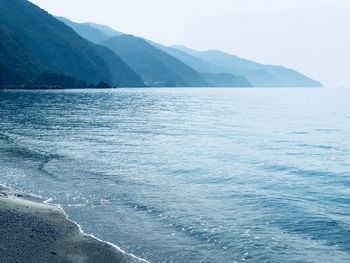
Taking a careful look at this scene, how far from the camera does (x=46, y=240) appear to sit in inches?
686

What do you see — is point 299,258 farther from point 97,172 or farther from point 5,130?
point 5,130

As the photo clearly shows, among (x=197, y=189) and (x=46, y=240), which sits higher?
(x=197, y=189)

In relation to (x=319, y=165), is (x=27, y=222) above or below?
below

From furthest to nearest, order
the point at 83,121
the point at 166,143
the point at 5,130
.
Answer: the point at 83,121 < the point at 5,130 < the point at 166,143

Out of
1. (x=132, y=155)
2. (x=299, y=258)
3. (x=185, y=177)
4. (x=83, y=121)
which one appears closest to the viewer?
(x=299, y=258)

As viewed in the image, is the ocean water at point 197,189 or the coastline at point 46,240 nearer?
the coastline at point 46,240

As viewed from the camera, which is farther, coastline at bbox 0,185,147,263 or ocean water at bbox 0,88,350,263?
ocean water at bbox 0,88,350,263

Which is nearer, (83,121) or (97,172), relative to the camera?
(97,172)

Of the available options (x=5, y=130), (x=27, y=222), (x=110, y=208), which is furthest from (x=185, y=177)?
(x=5, y=130)

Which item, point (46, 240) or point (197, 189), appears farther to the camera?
point (197, 189)

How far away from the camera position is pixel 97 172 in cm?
3347

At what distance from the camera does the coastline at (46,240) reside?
15.7 meters

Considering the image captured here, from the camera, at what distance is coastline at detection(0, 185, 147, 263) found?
15.7 m

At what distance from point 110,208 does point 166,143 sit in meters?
27.2
